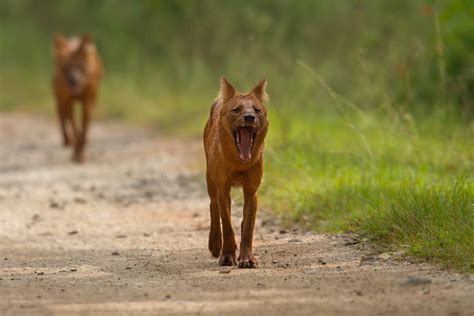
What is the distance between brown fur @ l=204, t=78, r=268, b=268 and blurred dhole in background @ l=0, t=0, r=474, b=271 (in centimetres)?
97

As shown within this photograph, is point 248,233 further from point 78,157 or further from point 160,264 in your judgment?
point 78,157

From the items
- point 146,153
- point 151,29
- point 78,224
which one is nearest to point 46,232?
point 78,224

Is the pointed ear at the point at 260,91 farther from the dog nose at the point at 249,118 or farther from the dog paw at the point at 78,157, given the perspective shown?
the dog paw at the point at 78,157

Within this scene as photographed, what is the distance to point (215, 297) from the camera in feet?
20.5

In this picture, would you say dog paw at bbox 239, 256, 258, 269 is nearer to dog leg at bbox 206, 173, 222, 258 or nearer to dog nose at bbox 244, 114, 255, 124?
dog leg at bbox 206, 173, 222, 258

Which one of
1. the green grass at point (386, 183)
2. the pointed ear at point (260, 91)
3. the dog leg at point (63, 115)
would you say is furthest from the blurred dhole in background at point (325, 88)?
the dog leg at point (63, 115)

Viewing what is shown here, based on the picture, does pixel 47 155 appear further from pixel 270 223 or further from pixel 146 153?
pixel 270 223

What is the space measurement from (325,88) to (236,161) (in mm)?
5044

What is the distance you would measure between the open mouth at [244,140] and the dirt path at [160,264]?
726mm

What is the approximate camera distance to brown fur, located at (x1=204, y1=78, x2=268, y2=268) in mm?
7332

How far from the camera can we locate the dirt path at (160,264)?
6.03 metres

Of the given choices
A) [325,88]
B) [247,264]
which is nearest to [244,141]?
[247,264]

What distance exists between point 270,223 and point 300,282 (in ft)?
9.25

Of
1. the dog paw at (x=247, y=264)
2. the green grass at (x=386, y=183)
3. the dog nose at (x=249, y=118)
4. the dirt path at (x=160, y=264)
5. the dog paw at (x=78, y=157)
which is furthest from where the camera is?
the dog paw at (x=78, y=157)
